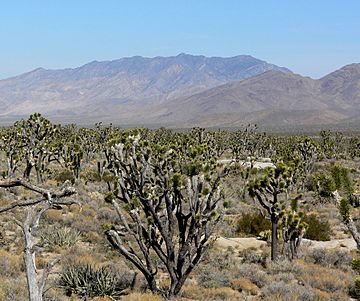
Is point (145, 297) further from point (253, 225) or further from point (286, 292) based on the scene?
point (253, 225)

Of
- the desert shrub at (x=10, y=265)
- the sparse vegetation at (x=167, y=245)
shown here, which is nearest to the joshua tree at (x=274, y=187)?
the sparse vegetation at (x=167, y=245)

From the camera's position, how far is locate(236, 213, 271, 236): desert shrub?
66.1 feet

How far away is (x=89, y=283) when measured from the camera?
10.7 meters

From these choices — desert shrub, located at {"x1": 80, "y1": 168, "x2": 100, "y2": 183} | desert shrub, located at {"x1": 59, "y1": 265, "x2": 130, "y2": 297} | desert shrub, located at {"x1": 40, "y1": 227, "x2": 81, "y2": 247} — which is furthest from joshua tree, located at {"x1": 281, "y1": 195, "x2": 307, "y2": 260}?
desert shrub, located at {"x1": 80, "y1": 168, "x2": 100, "y2": 183}

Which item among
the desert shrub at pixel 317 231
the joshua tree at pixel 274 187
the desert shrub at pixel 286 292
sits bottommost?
the desert shrub at pixel 317 231

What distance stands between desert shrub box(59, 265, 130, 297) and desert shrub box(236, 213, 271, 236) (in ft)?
32.8

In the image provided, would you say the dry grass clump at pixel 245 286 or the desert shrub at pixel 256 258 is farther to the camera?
the desert shrub at pixel 256 258

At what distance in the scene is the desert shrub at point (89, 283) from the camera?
10.5 m

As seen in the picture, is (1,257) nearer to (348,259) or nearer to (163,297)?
(163,297)

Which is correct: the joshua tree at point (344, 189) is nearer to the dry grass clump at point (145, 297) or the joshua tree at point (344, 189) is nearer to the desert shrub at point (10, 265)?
the dry grass clump at point (145, 297)

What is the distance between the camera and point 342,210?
440 cm

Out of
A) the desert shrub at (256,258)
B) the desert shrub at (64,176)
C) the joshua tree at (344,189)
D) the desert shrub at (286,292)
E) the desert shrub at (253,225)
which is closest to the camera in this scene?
the joshua tree at (344,189)

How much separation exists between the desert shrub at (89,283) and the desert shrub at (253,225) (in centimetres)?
999

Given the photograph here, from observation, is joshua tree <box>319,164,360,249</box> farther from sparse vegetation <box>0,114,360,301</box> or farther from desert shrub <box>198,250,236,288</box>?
desert shrub <box>198,250,236,288</box>
